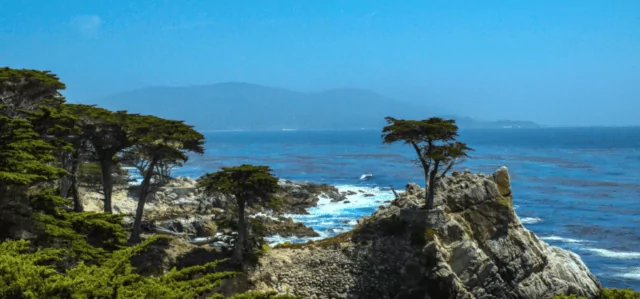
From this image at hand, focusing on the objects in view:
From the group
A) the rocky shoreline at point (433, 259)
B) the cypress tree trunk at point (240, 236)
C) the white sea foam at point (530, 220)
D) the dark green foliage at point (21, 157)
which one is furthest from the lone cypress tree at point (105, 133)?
the white sea foam at point (530, 220)

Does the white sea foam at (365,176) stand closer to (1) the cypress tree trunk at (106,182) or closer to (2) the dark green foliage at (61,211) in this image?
(2) the dark green foliage at (61,211)

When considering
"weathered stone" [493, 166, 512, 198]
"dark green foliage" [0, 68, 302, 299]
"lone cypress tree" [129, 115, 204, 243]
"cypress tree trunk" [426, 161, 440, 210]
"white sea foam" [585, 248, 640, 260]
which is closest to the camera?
"dark green foliage" [0, 68, 302, 299]

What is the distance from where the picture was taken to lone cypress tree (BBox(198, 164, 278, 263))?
24.8m

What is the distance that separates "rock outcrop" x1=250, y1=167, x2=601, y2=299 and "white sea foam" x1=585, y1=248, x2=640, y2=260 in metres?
12.4

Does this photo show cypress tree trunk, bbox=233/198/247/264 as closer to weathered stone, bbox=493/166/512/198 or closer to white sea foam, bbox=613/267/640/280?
weathered stone, bbox=493/166/512/198

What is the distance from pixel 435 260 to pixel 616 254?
69.6ft

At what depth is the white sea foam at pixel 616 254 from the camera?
3800 centimetres

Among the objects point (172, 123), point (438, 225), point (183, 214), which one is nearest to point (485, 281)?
point (438, 225)

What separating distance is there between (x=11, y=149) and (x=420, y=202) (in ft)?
65.9

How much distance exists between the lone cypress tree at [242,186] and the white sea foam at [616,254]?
27.2 meters

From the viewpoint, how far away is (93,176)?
150ft

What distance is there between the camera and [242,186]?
2489 cm

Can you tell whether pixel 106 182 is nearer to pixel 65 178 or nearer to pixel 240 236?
pixel 65 178

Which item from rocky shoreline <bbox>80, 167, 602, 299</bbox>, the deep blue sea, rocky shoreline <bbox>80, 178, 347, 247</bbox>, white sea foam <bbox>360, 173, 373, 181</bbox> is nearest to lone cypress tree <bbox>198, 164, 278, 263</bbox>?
rocky shoreline <bbox>80, 167, 602, 299</bbox>
